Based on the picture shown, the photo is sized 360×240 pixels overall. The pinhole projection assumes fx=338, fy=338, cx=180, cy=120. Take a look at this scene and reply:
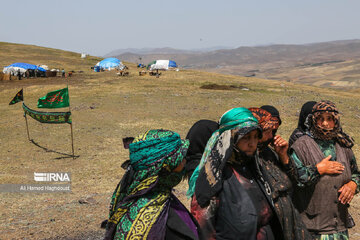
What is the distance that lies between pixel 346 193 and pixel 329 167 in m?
0.35

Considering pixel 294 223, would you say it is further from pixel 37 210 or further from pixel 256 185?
pixel 37 210

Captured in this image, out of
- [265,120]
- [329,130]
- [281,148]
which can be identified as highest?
[265,120]

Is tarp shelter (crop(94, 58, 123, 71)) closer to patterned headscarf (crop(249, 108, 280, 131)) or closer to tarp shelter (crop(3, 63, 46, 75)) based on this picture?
tarp shelter (crop(3, 63, 46, 75))

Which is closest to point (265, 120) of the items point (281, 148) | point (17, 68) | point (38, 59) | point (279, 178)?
point (281, 148)

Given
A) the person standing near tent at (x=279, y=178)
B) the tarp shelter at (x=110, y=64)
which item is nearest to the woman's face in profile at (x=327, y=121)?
the person standing near tent at (x=279, y=178)

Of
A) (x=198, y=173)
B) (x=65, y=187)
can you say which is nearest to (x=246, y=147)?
(x=198, y=173)

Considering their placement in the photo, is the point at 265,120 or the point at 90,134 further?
the point at 90,134

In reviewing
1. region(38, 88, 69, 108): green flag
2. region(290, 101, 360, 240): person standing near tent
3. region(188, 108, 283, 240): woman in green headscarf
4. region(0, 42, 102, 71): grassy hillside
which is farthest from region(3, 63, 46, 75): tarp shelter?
region(188, 108, 283, 240): woman in green headscarf

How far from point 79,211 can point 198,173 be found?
535 centimetres

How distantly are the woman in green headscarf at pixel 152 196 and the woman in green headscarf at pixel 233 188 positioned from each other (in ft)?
0.66

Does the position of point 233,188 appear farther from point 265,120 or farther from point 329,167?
point 329,167

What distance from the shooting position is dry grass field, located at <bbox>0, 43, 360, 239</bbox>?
7.03 m

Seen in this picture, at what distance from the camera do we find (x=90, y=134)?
49.3 ft

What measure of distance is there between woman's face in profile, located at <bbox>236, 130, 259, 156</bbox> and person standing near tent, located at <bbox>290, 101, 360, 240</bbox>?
86cm
